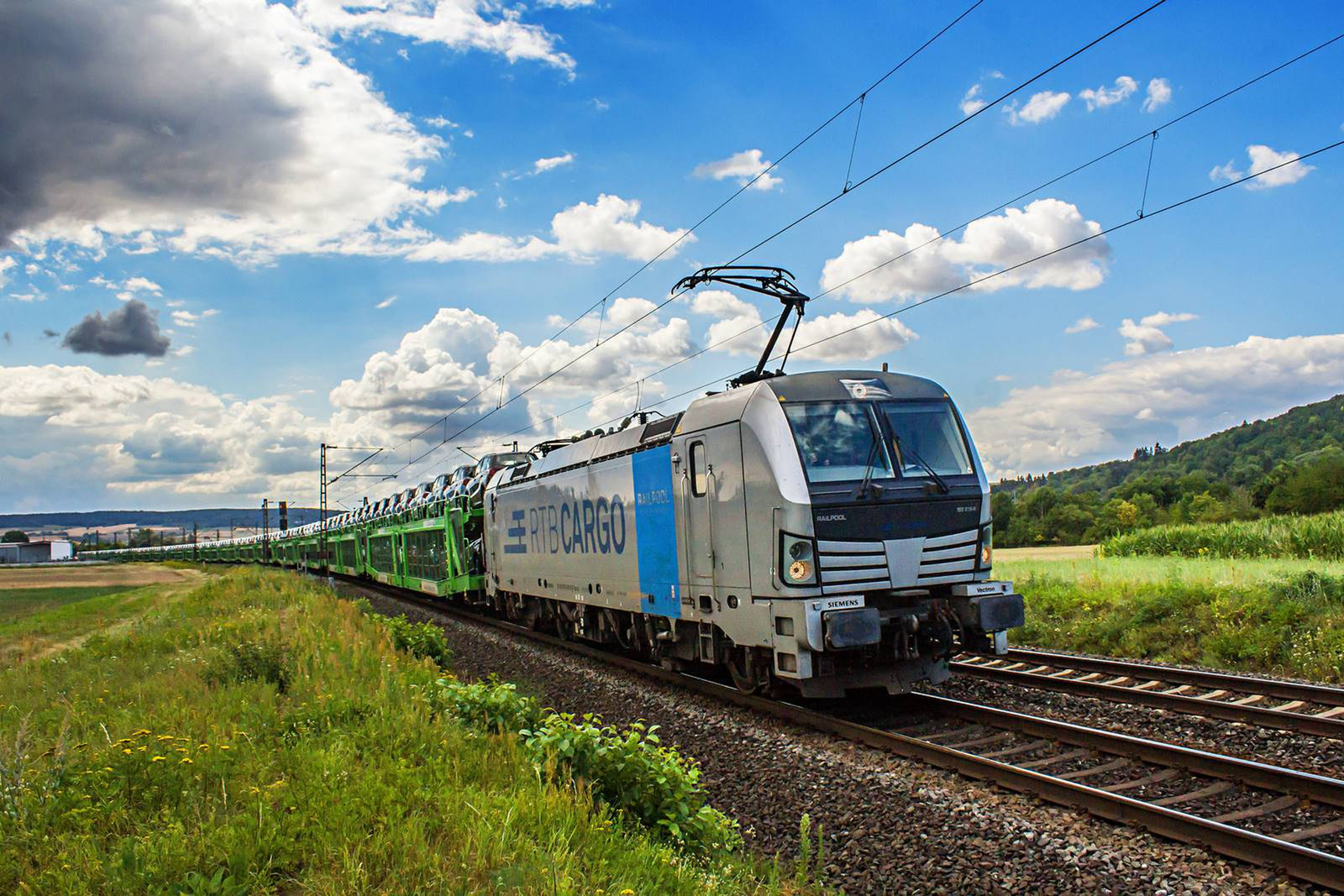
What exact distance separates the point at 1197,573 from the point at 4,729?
17313 mm

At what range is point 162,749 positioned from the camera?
5.88m

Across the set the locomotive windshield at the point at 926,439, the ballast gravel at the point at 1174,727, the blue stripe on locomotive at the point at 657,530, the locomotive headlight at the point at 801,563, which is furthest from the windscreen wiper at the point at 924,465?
the blue stripe on locomotive at the point at 657,530

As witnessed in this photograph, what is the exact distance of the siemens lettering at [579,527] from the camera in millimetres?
13438

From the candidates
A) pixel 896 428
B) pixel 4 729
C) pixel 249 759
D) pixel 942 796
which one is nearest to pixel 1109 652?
pixel 896 428

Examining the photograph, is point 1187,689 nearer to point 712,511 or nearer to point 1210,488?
point 712,511

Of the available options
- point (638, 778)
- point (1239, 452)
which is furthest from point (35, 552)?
point (638, 778)

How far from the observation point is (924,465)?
31.4 ft

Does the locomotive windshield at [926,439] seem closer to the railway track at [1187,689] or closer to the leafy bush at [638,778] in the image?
the railway track at [1187,689]

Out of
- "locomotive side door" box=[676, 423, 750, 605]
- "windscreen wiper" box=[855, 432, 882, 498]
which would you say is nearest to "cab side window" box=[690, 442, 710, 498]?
"locomotive side door" box=[676, 423, 750, 605]

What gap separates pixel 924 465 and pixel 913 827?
4.21m

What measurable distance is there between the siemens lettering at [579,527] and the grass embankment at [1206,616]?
7.22 meters

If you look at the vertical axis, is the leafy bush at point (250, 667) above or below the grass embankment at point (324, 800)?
above

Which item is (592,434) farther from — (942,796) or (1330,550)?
(1330,550)

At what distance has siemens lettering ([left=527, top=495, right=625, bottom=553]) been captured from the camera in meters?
13.4
